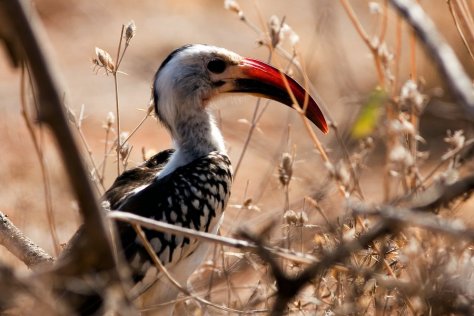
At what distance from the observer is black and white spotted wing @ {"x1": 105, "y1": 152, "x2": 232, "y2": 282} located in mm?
3881

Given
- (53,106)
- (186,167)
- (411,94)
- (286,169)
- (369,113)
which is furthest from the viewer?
(186,167)

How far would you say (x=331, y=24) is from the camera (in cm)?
517

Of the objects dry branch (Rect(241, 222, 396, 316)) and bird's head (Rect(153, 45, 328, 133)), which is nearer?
dry branch (Rect(241, 222, 396, 316))

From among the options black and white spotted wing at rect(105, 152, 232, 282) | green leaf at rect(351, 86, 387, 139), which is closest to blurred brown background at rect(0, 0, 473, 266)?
black and white spotted wing at rect(105, 152, 232, 282)

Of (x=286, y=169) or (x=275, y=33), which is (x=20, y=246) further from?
(x=275, y=33)

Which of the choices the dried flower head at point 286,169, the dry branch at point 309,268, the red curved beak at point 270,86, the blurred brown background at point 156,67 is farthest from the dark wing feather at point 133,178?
the blurred brown background at point 156,67

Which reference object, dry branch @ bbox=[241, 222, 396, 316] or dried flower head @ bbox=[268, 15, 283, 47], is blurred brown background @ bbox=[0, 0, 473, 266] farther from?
dry branch @ bbox=[241, 222, 396, 316]

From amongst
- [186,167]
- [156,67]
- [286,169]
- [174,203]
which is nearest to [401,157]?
[286,169]

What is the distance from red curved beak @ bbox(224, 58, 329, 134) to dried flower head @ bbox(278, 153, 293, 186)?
761 millimetres

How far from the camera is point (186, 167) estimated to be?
14.0 feet

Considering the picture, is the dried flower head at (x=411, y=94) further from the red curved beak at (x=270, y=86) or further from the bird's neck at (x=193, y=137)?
the bird's neck at (x=193, y=137)

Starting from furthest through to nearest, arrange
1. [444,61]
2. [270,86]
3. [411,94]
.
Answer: [270,86] → [411,94] → [444,61]

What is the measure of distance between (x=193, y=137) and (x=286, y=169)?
3.18 ft

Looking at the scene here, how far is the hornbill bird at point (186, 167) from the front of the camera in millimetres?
4004
